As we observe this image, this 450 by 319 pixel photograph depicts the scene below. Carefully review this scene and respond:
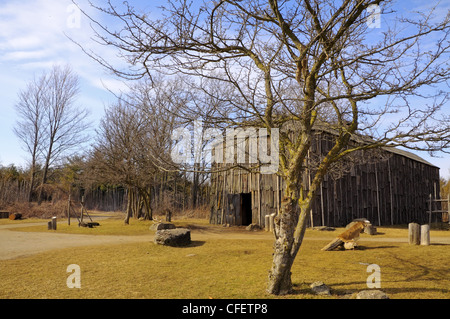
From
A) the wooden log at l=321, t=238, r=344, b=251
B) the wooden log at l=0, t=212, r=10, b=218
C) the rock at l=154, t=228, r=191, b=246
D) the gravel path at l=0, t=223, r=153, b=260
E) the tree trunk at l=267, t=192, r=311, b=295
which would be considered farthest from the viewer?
the wooden log at l=0, t=212, r=10, b=218

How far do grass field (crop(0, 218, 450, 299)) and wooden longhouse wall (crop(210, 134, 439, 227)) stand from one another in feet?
24.1

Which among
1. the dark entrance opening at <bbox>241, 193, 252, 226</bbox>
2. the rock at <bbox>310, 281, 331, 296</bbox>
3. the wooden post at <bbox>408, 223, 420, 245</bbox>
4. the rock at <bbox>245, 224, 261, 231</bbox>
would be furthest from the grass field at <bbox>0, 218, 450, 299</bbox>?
the dark entrance opening at <bbox>241, 193, 252, 226</bbox>

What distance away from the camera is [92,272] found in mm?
7777

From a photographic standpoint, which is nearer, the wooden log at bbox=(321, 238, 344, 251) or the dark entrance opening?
the wooden log at bbox=(321, 238, 344, 251)

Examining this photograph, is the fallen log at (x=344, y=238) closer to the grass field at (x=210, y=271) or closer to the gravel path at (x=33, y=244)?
the grass field at (x=210, y=271)

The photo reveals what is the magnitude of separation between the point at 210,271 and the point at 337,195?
13.6 meters

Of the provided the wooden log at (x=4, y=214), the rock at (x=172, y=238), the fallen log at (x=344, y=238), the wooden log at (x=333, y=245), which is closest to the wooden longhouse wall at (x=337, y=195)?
the fallen log at (x=344, y=238)

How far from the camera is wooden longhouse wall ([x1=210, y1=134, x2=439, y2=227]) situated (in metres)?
19.0

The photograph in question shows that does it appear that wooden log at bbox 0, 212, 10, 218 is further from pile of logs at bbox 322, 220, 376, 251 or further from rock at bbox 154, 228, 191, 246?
pile of logs at bbox 322, 220, 376, 251

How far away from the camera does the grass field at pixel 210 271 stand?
616 cm

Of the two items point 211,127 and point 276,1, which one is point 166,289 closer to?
point 211,127

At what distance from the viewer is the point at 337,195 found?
1955 centimetres
